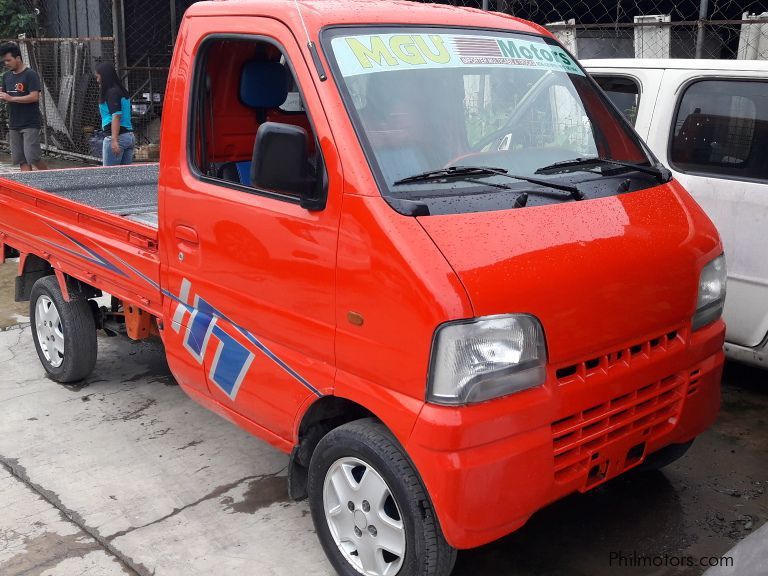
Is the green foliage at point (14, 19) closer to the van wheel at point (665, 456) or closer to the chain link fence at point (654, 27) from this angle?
the chain link fence at point (654, 27)

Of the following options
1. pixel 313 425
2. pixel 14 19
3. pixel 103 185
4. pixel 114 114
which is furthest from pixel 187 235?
pixel 14 19

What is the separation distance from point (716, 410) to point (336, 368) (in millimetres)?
1592

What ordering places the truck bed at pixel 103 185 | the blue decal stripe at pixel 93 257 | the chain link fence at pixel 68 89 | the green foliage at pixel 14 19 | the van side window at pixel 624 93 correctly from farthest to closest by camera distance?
the green foliage at pixel 14 19
the chain link fence at pixel 68 89
the truck bed at pixel 103 185
the van side window at pixel 624 93
the blue decal stripe at pixel 93 257

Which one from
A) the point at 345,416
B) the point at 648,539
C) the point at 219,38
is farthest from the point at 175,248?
the point at 648,539

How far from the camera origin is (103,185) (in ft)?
19.0

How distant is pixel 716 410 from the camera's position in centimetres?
335

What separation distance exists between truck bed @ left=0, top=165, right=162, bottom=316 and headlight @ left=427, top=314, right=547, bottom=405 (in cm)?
180

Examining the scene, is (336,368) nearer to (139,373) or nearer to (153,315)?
(153,315)

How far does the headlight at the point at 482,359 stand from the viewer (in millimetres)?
2512

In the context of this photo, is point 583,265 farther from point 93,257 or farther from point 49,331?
point 49,331

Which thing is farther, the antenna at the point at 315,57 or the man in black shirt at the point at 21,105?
the man in black shirt at the point at 21,105

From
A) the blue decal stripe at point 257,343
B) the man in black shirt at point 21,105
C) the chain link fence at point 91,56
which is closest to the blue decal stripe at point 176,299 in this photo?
the blue decal stripe at point 257,343

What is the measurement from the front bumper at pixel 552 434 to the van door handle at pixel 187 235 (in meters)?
1.42

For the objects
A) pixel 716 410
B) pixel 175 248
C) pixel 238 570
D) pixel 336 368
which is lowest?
→ pixel 238 570
